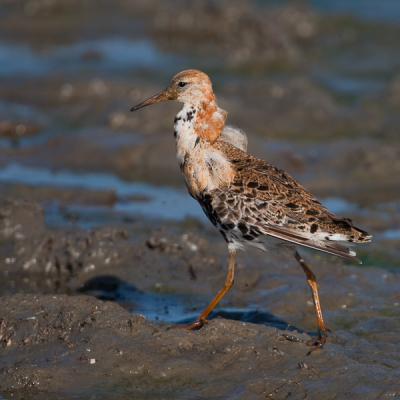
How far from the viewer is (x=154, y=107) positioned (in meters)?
16.1

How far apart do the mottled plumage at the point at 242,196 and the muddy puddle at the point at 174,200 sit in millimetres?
817

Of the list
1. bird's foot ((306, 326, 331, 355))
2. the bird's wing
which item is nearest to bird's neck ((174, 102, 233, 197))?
the bird's wing

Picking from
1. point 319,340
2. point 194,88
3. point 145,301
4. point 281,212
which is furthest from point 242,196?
point 145,301

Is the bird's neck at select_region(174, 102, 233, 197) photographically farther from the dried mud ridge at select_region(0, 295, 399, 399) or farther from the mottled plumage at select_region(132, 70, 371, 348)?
the dried mud ridge at select_region(0, 295, 399, 399)

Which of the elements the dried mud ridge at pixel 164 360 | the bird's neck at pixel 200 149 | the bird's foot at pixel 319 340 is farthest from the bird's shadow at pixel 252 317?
the bird's neck at pixel 200 149

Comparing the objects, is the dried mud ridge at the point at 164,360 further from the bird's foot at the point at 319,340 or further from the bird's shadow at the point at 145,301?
the bird's shadow at the point at 145,301

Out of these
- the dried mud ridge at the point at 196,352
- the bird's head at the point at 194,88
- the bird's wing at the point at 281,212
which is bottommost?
the dried mud ridge at the point at 196,352

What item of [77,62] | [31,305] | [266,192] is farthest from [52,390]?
[77,62]

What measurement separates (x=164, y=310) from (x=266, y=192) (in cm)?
222

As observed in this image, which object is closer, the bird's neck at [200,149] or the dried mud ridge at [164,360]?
the dried mud ridge at [164,360]

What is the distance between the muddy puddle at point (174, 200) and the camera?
268 inches

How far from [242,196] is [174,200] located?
5.50m

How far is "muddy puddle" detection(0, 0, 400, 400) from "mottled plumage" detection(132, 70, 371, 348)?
817 mm

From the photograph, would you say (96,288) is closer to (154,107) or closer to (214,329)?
(214,329)
